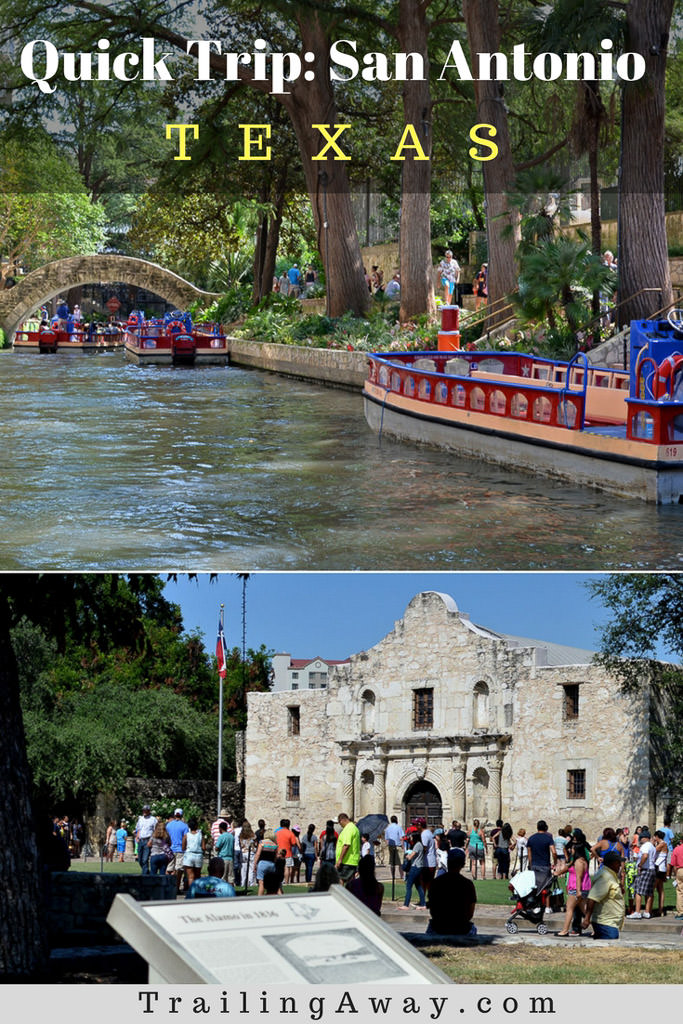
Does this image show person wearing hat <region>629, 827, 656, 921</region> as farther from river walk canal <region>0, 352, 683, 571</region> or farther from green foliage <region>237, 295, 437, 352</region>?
green foliage <region>237, 295, 437, 352</region>

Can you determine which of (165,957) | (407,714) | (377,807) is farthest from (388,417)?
(165,957)

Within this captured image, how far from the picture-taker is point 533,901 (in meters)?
10.5

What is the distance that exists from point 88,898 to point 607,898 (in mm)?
3152

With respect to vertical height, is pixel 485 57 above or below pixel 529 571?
above

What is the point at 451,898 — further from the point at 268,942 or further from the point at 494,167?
the point at 494,167

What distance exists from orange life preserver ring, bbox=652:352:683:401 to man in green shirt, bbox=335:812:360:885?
5.54 m

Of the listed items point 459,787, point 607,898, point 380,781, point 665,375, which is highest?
point 665,375

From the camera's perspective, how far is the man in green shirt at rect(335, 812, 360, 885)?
10094mm

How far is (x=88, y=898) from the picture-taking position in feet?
29.3

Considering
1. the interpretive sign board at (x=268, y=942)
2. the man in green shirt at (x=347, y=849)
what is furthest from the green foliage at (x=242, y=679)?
the interpretive sign board at (x=268, y=942)

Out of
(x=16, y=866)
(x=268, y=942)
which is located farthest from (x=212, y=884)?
(x=268, y=942)

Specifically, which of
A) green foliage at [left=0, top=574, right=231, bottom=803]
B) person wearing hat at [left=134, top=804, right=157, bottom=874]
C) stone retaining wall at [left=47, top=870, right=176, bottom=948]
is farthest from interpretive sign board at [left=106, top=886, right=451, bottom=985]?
person wearing hat at [left=134, top=804, right=157, bottom=874]

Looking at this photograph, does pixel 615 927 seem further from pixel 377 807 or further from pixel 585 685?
pixel 377 807

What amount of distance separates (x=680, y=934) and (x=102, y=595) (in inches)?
187
